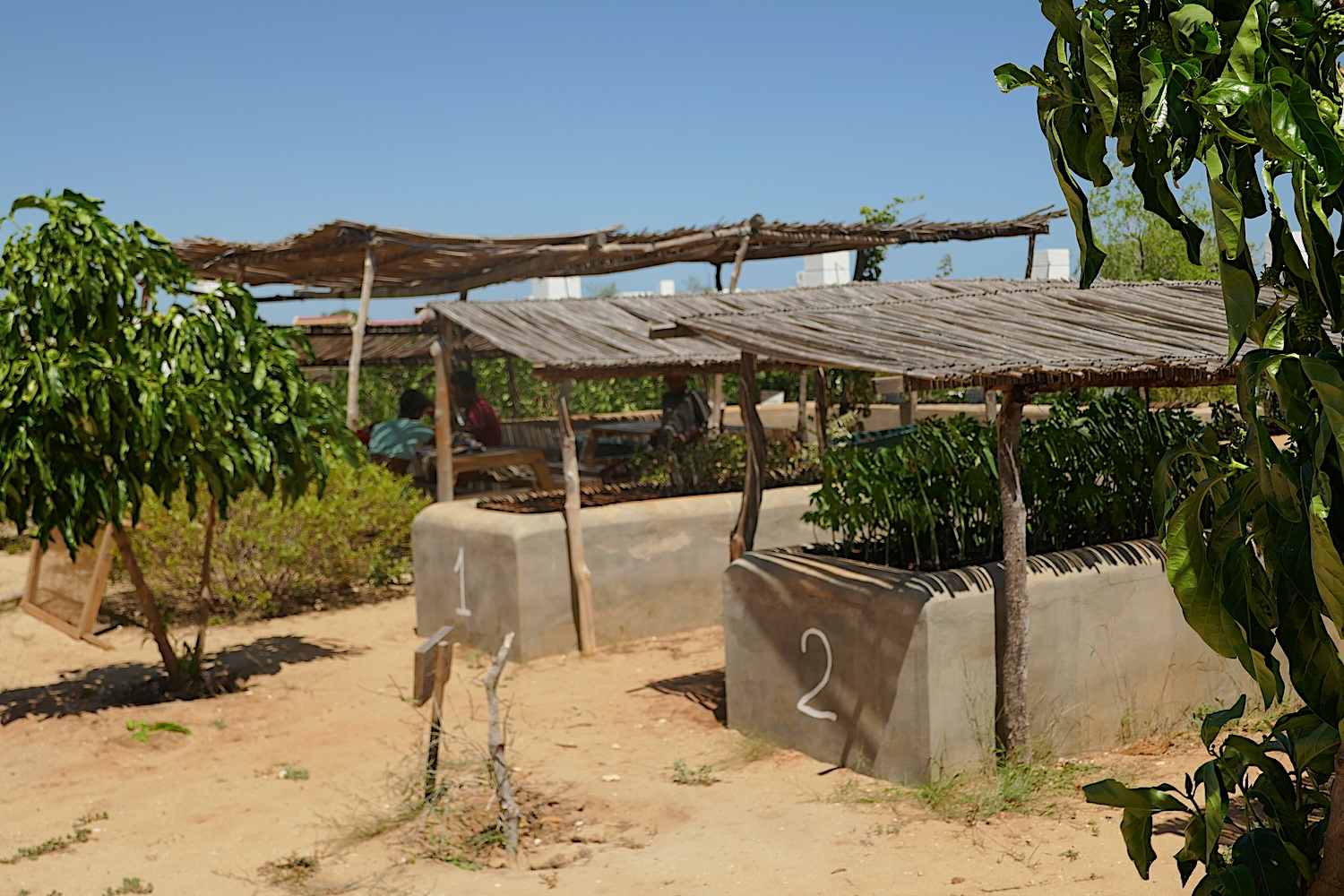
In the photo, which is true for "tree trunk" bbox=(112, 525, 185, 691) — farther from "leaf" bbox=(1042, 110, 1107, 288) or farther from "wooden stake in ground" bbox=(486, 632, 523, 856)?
"leaf" bbox=(1042, 110, 1107, 288)

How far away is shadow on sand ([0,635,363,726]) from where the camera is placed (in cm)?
788

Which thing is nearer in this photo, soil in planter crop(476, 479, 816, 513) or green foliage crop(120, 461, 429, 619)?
soil in planter crop(476, 479, 816, 513)

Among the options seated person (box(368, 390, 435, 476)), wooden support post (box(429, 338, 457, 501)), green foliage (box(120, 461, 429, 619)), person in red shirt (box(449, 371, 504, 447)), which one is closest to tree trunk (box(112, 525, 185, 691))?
green foliage (box(120, 461, 429, 619))

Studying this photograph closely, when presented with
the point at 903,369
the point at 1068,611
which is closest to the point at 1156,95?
the point at 903,369

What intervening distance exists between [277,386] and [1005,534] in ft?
14.2

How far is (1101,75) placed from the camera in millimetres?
1816

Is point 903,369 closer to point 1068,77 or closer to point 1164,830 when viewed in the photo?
point 1164,830

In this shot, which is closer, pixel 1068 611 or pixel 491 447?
pixel 1068 611

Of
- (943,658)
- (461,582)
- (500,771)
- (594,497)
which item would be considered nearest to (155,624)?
(461,582)

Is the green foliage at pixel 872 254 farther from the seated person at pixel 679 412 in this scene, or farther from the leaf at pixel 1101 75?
the leaf at pixel 1101 75

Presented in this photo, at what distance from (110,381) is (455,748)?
263 cm

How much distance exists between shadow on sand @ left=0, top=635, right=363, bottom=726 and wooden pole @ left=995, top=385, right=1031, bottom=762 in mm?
4868

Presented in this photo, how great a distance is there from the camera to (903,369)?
17.7 feet

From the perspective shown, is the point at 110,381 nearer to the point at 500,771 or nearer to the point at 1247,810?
the point at 500,771
